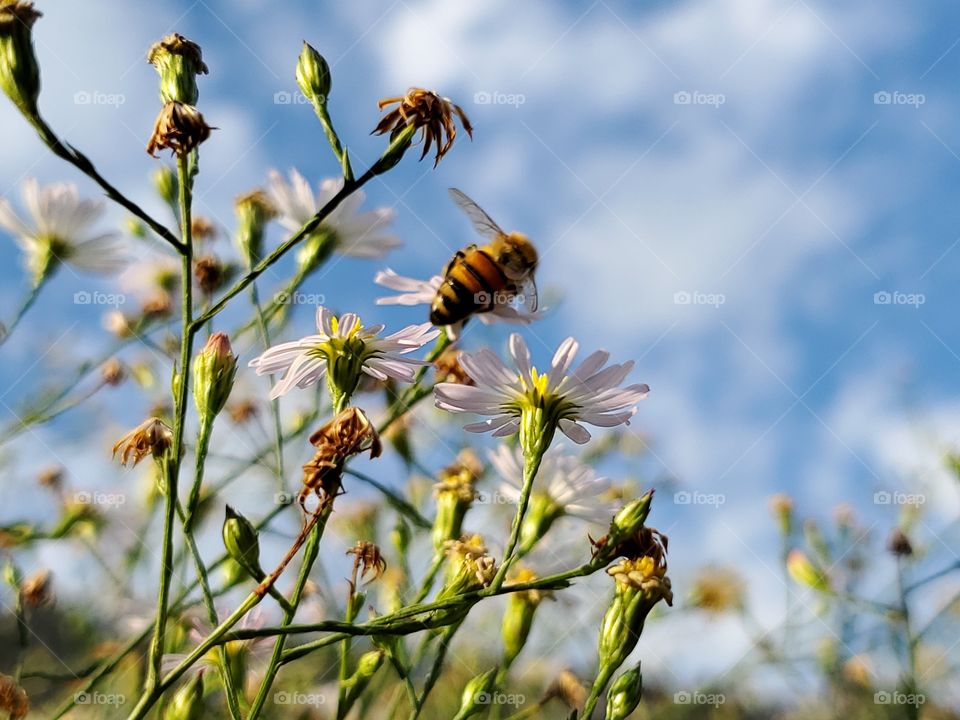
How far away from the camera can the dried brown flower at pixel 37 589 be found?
1.54 m

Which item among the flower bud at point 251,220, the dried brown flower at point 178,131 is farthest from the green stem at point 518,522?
the flower bud at point 251,220

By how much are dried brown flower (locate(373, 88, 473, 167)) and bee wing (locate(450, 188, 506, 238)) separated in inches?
15.1

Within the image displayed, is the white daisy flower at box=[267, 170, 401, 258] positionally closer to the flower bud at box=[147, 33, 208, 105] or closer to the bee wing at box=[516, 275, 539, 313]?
the bee wing at box=[516, 275, 539, 313]

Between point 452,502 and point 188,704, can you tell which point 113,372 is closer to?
point 452,502

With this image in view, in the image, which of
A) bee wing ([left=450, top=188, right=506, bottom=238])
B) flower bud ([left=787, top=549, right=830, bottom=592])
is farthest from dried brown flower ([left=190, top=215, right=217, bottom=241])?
flower bud ([left=787, top=549, right=830, bottom=592])

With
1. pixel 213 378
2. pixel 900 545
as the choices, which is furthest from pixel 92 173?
pixel 900 545

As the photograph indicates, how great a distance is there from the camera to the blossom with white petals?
129 centimetres

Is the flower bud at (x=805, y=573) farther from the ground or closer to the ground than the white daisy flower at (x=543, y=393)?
farther from the ground

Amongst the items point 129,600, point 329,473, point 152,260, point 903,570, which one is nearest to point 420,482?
point 129,600

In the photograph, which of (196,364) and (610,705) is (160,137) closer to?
(196,364)

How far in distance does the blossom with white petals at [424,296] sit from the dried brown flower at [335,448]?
1.63 ft

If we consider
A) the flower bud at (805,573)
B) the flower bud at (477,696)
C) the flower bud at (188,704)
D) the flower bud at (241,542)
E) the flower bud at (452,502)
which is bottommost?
the flower bud at (188,704)

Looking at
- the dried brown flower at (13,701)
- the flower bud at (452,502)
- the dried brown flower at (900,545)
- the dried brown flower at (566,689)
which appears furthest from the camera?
the dried brown flower at (900,545)

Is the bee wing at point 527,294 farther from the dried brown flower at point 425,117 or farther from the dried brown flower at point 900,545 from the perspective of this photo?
the dried brown flower at point 900,545
